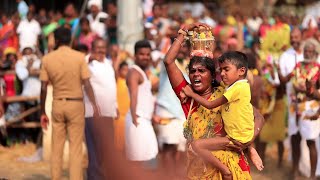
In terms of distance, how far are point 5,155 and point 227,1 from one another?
13.7 m

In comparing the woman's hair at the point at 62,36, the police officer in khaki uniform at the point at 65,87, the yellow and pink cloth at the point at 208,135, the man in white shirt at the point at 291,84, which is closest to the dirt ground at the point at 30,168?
the man in white shirt at the point at 291,84

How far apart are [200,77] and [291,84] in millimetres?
5239

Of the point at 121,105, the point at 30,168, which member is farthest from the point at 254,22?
the point at 30,168

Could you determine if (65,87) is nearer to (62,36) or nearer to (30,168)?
(62,36)

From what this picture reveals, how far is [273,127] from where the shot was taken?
11.5 meters

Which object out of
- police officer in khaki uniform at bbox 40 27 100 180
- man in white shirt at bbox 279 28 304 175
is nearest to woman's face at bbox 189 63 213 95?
police officer in khaki uniform at bbox 40 27 100 180

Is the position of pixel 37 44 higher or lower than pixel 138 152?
higher

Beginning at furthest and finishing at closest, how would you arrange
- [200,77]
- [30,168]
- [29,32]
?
[29,32]
[30,168]
[200,77]

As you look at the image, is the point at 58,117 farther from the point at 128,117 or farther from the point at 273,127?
the point at 273,127

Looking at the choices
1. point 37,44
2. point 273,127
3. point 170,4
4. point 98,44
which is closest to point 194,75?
point 98,44

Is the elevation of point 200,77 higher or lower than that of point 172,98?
higher

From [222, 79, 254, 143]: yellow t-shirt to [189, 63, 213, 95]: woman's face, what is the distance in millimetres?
158

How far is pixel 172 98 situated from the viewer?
9.81 meters

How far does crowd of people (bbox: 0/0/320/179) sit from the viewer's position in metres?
5.52
